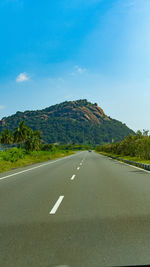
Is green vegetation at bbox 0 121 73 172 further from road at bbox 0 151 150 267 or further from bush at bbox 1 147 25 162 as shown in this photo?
road at bbox 0 151 150 267

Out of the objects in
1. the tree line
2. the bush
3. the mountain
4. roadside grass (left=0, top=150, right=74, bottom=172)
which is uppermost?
the mountain

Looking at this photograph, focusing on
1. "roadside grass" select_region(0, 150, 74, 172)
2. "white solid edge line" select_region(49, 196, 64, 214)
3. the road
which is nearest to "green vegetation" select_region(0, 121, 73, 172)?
"roadside grass" select_region(0, 150, 74, 172)

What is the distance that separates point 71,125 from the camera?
168 metres

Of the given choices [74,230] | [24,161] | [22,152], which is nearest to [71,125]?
[22,152]

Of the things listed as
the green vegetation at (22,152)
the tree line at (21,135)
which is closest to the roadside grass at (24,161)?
the green vegetation at (22,152)

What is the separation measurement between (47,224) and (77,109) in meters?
184

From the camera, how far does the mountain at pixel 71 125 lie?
15825cm

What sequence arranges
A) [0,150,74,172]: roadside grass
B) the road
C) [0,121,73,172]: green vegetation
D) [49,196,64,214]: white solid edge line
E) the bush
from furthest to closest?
1. the bush
2. [0,121,73,172]: green vegetation
3. [0,150,74,172]: roadside grass
4. [49,196,64,214]: white solid edge line
5. the road

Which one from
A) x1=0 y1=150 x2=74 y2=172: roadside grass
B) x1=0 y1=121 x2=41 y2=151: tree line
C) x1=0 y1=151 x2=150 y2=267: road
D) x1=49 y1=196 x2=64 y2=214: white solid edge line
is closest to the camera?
x1=0 y1=151 x2=150 y2=267: road

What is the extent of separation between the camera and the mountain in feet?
519

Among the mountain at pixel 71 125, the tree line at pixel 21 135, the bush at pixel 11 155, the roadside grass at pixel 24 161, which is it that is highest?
the mountain at pixel 71 125

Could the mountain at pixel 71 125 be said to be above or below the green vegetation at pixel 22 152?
above

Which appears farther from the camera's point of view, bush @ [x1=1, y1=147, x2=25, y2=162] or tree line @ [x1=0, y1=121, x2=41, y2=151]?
tree line @ [x1=0, y1=121, x2=41, y2=151]

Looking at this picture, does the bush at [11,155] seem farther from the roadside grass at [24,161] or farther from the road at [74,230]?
the road at [74,230]
